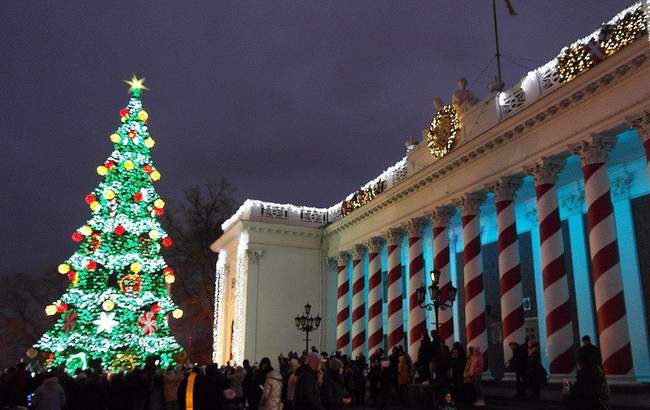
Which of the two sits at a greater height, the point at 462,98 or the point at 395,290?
the point at 462,98

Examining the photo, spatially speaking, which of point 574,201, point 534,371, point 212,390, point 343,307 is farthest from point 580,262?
point 212,390

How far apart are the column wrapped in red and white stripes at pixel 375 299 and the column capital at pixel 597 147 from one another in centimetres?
1223

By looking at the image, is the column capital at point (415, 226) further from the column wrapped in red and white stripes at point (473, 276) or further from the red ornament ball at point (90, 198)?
the red ornament ball at point (90, 198)

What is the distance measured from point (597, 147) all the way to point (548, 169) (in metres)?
1.79

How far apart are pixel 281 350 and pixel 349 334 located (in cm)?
394

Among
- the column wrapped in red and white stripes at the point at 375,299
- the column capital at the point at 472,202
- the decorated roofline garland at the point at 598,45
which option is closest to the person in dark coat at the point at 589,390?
the decorated roofline garland at the point at 598,45

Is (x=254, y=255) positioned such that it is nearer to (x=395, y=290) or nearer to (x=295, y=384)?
(x=395, y=290)

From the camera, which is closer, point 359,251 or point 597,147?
point 597,147

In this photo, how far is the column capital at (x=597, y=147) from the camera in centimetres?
1488

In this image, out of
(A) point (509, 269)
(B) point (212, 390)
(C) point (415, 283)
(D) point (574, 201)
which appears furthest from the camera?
(C) point (415, 283)

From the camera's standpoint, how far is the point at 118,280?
69.0ft

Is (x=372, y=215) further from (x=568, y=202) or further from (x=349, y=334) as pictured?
(x=568, y=202)

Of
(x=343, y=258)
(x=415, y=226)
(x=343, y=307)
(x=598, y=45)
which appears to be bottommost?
(x=343, y=307)

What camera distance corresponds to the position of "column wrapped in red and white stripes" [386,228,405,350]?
77.0 ft
